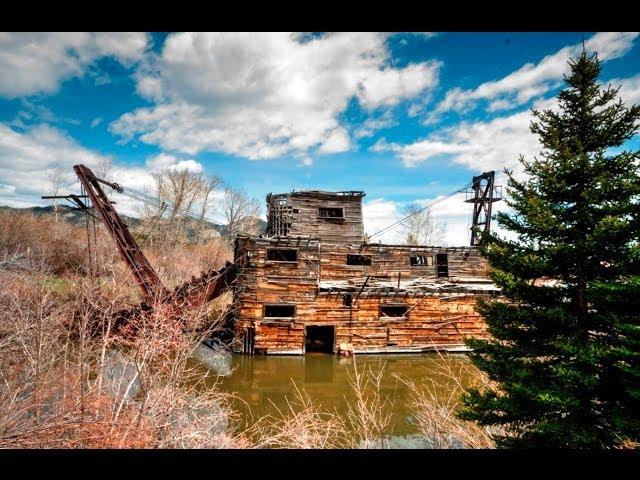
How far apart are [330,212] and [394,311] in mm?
7927

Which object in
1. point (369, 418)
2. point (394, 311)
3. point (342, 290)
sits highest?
point (342, 290)

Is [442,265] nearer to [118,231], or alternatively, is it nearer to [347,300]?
[347,300]

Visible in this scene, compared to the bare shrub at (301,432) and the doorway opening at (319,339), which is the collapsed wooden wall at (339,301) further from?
the bare shrub at (301,432)

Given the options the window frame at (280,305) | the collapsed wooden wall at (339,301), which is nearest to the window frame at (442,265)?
the collapsed wooden wall at (339,301)

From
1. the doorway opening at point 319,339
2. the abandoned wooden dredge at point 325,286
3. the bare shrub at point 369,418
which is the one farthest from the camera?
the doorway opening at point 319,339

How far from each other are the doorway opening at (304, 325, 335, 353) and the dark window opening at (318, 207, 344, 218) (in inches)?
297

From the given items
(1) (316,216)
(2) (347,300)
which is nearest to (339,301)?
(2) (347,300)

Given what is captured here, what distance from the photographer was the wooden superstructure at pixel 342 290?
17859 mm

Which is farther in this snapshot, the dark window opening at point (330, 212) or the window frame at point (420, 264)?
the dark window opening at point (330, 212)

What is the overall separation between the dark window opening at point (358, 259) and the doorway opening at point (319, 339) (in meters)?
4.24

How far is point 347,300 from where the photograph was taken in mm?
18938

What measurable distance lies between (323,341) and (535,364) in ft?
49.7
